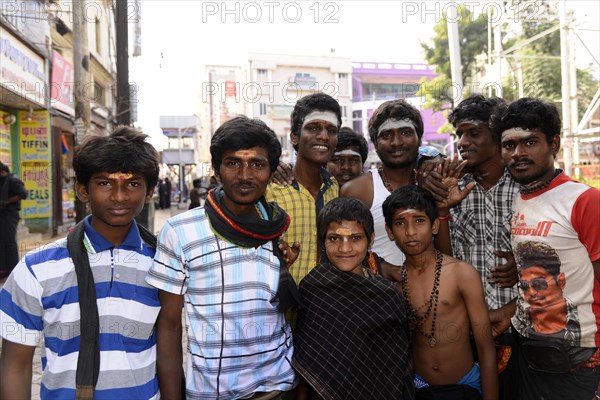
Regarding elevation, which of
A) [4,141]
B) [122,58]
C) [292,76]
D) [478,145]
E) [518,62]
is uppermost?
[292,76]

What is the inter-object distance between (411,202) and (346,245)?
0.41m

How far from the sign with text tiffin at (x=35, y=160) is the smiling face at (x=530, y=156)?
35.1 ft

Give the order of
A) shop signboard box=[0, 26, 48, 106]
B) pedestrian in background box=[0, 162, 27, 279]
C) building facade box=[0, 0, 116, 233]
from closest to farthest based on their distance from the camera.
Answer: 1. pedestrian in background box=[0, 162, 27, 279]
2. shop signboard box=[0, 26, 48, 106]
3. building facade box=[0, 0, 116, 233]

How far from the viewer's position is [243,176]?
77.8 inches

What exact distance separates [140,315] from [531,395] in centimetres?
190

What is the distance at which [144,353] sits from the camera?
1854mm

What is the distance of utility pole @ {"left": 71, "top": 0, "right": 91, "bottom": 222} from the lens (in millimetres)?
6949

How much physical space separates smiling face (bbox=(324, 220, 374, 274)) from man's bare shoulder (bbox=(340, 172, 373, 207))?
59 cm

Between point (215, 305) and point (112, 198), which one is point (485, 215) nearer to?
point (215, 305)

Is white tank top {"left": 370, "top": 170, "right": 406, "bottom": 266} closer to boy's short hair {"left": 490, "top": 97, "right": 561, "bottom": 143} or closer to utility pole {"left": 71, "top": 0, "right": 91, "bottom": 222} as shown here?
boy's short hair {"left": 490, "top": 97, "right": 561, "bottom": 143}

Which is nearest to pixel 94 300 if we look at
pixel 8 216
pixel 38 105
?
pixel 8 216

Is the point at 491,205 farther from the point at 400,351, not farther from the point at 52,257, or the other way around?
the point at 52,257

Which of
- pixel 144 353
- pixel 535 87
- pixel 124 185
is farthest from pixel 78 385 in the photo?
pixel 535 87

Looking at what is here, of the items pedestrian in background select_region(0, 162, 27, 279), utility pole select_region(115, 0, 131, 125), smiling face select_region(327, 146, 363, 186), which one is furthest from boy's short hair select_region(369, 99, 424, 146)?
pedestrian in background select_region(0, 162, 27, 279)
